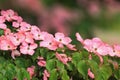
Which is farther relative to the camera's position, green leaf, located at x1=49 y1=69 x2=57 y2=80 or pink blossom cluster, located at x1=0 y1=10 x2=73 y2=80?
pink blossom cluster, located at x1=0 y1=10 x2=73 y2=80

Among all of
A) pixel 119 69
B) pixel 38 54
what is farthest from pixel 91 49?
pixel 38 54

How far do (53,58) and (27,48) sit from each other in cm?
19

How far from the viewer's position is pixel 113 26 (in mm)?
454

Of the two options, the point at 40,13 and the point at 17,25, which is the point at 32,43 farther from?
the point at 40,13

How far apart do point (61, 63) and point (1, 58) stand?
38cm

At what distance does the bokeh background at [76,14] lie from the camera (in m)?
0.46

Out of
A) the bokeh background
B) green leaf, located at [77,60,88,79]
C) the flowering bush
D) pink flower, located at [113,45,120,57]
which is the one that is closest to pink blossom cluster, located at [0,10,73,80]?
the flowering bush

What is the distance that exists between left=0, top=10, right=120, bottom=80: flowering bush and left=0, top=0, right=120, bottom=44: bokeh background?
1.06 metres

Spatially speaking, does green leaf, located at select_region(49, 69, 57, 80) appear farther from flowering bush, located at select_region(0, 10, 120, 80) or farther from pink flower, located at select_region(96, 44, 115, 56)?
pink flower, located at select_region(96, 44, 115, 56)

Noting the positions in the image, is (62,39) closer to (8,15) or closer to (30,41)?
(30,41)

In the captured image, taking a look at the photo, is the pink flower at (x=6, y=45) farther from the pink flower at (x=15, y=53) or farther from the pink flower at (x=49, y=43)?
the pink flower at (x=49, y=43)

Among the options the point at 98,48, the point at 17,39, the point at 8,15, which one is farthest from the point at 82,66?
the point at 8,15

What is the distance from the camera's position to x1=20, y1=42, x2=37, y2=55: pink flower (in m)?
1.76

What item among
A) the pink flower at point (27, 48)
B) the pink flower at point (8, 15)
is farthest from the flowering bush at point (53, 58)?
the pink flower at point (8, 15)
